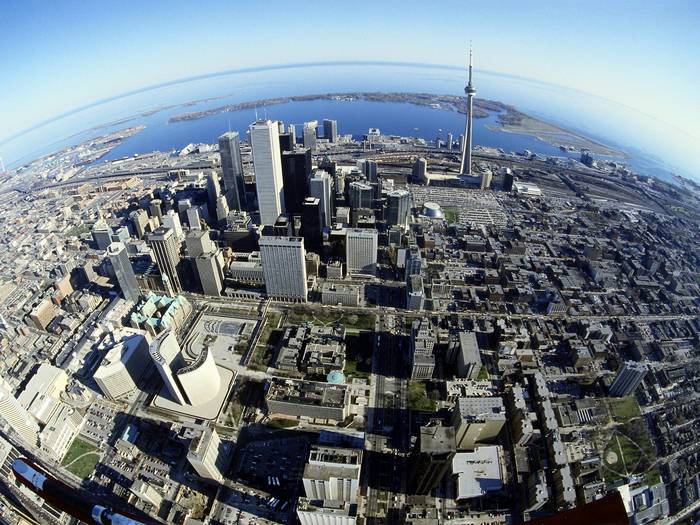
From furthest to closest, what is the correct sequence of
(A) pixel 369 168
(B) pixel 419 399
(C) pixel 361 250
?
(A) pixel 369 168
(C) pixel 361 250
(B) pixel 419 399

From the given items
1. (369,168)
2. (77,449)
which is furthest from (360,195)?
(77,449)

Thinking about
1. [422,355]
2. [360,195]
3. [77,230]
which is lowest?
[422,355]

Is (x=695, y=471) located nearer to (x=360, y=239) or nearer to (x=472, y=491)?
(x=472, y=491)

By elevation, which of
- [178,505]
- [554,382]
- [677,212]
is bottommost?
[178,505]

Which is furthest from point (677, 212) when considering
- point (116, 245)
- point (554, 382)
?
point (116, 245)

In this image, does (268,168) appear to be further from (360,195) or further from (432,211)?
(432,211)

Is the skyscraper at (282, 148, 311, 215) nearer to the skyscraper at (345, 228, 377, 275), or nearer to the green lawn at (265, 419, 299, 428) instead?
the skyscraper at (345, 228, 377, 275)

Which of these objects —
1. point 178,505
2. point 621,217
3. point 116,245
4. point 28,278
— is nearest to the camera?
point 178,505
